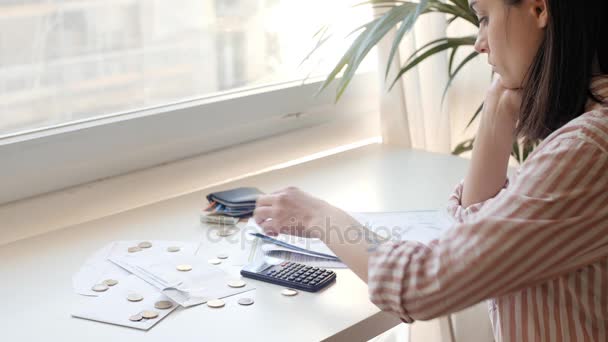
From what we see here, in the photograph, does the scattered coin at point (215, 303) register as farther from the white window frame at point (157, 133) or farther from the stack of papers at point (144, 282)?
the white window frame at point (157, 133)

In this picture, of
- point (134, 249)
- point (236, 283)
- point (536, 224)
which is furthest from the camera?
point (134, 249)

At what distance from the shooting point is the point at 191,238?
4.51ft

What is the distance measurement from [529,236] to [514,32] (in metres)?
0.27

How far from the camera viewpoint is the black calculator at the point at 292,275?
3.78 feet

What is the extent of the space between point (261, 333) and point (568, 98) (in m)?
0.49

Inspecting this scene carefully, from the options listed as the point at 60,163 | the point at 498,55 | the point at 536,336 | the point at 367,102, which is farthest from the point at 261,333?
the point at 367,102

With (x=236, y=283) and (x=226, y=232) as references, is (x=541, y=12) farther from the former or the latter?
(x=226, y=232)

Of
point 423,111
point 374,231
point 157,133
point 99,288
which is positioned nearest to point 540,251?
point 374,231

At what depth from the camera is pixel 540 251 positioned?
0.83 meters

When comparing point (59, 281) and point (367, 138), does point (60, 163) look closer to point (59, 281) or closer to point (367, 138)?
point (59, 281)

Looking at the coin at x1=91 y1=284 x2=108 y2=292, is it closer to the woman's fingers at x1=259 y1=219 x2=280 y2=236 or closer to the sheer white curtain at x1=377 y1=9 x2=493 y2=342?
the woman's fingers at x1=259 y1=219 x2=280 y2=236

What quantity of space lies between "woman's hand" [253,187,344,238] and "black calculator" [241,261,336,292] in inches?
3.5

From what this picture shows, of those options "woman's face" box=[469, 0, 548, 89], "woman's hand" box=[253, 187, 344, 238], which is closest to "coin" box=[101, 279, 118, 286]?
"woman's hand" box=[253, 187, 344, 238]

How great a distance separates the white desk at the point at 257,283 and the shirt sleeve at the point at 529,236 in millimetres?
211
